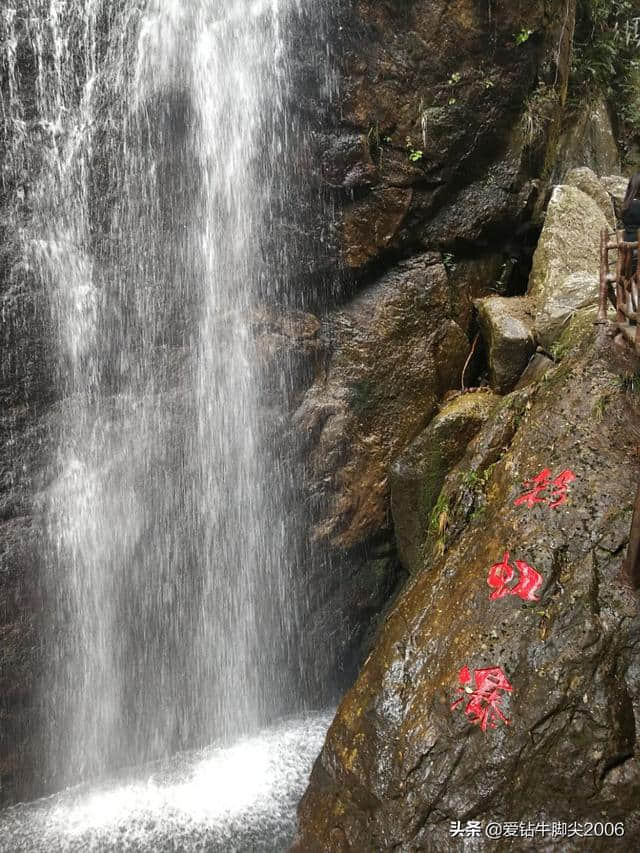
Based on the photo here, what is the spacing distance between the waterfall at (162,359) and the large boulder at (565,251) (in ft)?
9.50

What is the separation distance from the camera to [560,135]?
8.53 metres

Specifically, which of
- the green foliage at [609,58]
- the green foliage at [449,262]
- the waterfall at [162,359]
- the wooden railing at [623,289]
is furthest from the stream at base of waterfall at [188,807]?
the green foliage at [609,58]

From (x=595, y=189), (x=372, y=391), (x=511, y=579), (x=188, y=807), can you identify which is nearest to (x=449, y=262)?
(x=372, y=391)

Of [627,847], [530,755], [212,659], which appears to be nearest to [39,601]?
[212,659]

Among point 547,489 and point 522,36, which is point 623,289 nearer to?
point 547,489

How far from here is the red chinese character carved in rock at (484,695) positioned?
3.80m

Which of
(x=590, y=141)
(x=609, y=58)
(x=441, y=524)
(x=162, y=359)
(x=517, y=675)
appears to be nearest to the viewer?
(x=517, y=675)

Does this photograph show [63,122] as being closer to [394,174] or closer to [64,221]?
[64,221]

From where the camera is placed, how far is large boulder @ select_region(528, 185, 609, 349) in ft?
21.3

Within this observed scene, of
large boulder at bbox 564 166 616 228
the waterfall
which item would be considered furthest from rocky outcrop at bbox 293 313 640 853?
large boulder at bbox 564 166 616 228

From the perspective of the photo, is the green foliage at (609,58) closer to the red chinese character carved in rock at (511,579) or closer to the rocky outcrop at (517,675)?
the rocky outcrop at (517,675)

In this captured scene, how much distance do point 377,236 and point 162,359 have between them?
287 cm

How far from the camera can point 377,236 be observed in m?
7.08

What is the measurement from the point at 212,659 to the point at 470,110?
691cm
